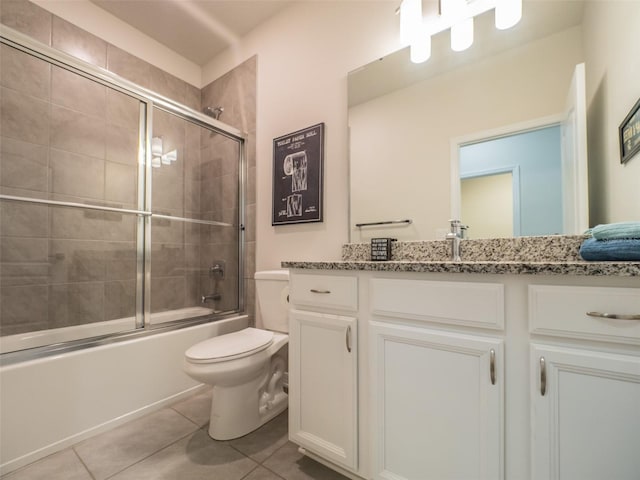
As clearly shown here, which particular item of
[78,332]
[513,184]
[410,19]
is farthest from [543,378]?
[78,332]

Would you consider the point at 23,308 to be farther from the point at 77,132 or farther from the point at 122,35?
the point at 122,35

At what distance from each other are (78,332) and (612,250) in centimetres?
270

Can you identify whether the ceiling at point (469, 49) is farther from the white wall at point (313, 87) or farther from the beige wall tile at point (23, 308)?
the beige wall tile at point (23, 308)

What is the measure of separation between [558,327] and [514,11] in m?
1.35

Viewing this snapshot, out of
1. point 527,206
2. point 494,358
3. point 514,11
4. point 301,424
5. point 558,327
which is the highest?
point 514,11

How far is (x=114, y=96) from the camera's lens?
6.50ft

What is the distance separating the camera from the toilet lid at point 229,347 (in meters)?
1.32

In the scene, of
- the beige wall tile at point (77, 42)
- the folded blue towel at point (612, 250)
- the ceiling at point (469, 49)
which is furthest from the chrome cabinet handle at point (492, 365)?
the beige wall tile at point (77, 42)

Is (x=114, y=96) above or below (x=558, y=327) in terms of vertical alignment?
above

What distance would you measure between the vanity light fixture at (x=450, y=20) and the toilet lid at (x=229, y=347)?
67.2 inches

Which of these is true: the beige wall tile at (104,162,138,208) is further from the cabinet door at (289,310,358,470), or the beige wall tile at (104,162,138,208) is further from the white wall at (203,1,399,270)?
the cabinet door at (289,310,358,470)

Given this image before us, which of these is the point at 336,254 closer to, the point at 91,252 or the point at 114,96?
the point at 91,252

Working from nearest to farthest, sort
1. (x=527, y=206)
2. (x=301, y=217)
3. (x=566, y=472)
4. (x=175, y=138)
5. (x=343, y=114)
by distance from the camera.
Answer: (x=566, y=472) < (x=527, y=206) < (x=343, y=114) < (x=301, y=217) < (x=175, y=138)

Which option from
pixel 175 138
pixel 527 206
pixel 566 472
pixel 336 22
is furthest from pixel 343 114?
pixel 566 472
